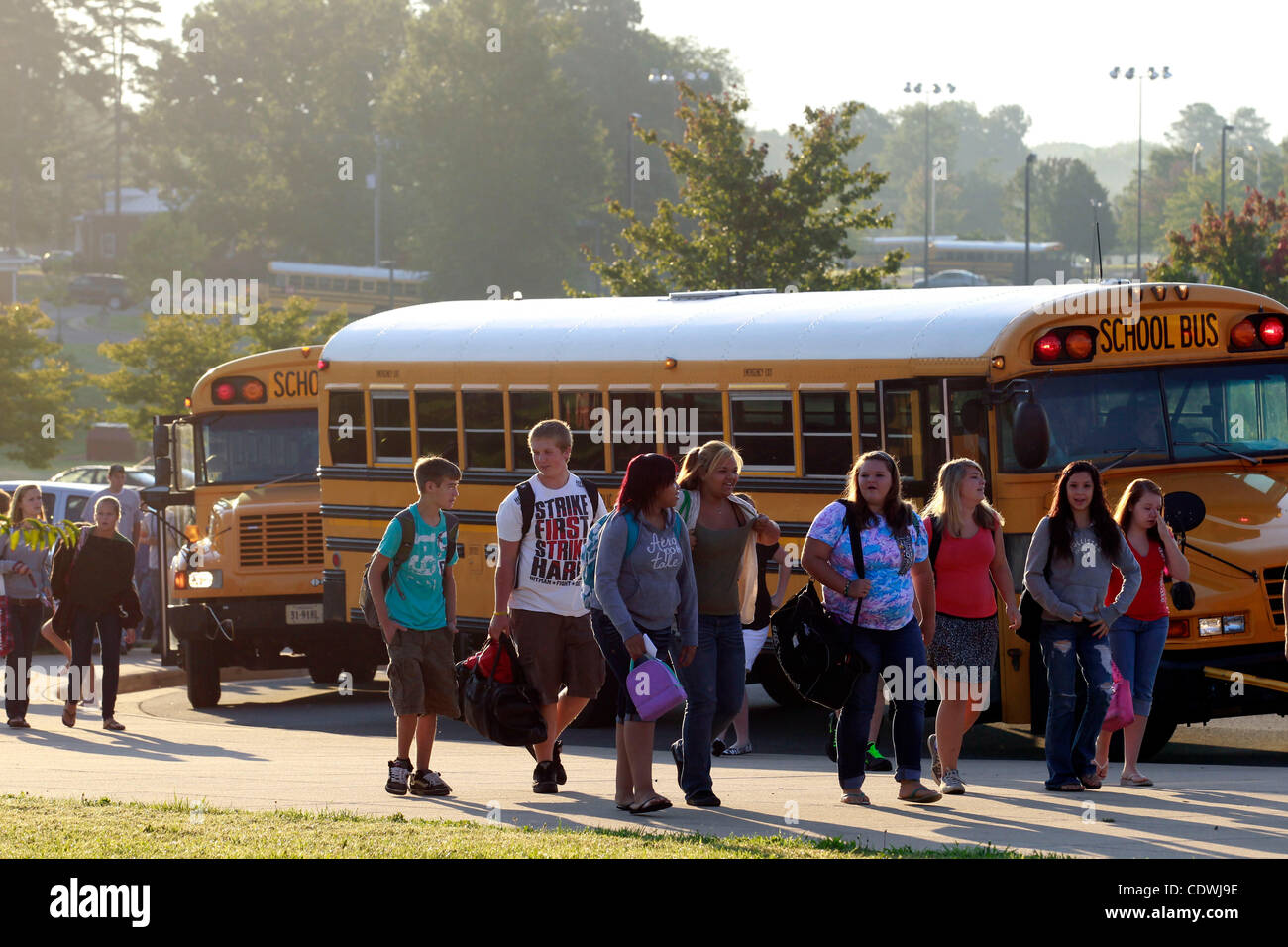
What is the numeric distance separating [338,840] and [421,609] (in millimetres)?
1878

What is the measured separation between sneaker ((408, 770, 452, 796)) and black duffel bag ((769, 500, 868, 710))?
1862 mm

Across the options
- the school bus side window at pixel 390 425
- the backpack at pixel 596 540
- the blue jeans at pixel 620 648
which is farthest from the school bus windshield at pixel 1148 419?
the school bus side window at pixel 390 425

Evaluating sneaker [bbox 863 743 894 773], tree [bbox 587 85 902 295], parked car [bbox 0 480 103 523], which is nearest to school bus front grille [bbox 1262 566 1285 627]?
sneaker [bbox 863 743 894 773]

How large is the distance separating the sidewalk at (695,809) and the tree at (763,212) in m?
16.0

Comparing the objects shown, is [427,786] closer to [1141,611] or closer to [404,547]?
[404,547]

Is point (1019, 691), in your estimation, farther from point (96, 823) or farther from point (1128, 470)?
point (96, 823)

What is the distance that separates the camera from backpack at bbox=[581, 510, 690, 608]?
836cm

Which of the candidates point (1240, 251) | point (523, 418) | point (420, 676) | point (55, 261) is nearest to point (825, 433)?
point (523, 418)

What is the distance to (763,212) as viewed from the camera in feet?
94.7

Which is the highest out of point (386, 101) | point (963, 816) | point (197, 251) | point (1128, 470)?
point (386, 101)

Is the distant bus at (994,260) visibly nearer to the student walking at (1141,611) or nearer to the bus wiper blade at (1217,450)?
the bus wiper blade at (1217,450)

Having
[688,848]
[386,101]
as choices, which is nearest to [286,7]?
[386,101]

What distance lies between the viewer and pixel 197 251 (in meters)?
80.8

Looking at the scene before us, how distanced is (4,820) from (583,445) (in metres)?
5.78
